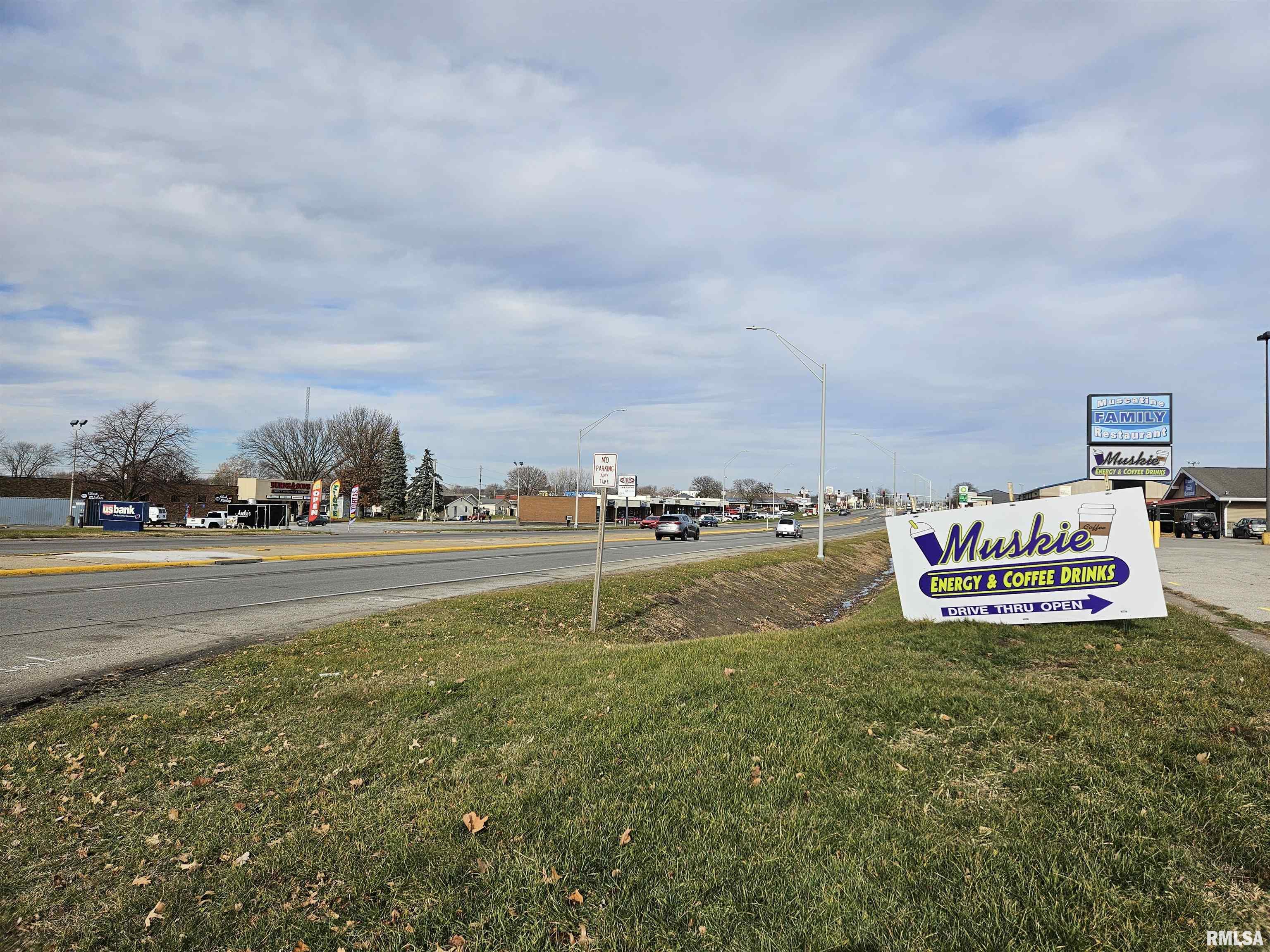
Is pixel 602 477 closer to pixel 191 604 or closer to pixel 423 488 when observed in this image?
pixel 191 604

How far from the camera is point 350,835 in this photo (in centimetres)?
430

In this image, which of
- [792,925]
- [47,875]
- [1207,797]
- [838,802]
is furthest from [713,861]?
[47,875]

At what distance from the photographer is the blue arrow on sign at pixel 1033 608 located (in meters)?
8.85

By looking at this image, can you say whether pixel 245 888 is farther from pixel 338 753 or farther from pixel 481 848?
pixel 338 753

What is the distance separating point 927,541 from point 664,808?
22.1ft

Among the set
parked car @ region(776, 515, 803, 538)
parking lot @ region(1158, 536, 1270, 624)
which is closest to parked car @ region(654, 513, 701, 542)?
parked car @ region(776, 515, 803, 538)

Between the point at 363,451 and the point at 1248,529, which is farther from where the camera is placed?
the point at 363,451

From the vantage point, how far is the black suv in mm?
54125

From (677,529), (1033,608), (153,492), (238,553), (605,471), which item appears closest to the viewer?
(1033,608)

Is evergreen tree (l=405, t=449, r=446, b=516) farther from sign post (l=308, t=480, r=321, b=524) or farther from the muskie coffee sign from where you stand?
the muskie coffee sign

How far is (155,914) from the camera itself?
11.9ft

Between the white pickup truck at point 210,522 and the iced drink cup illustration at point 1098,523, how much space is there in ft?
221

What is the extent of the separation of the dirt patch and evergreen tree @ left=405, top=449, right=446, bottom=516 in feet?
277

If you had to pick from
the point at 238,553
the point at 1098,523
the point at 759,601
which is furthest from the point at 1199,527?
the point at 238,553
